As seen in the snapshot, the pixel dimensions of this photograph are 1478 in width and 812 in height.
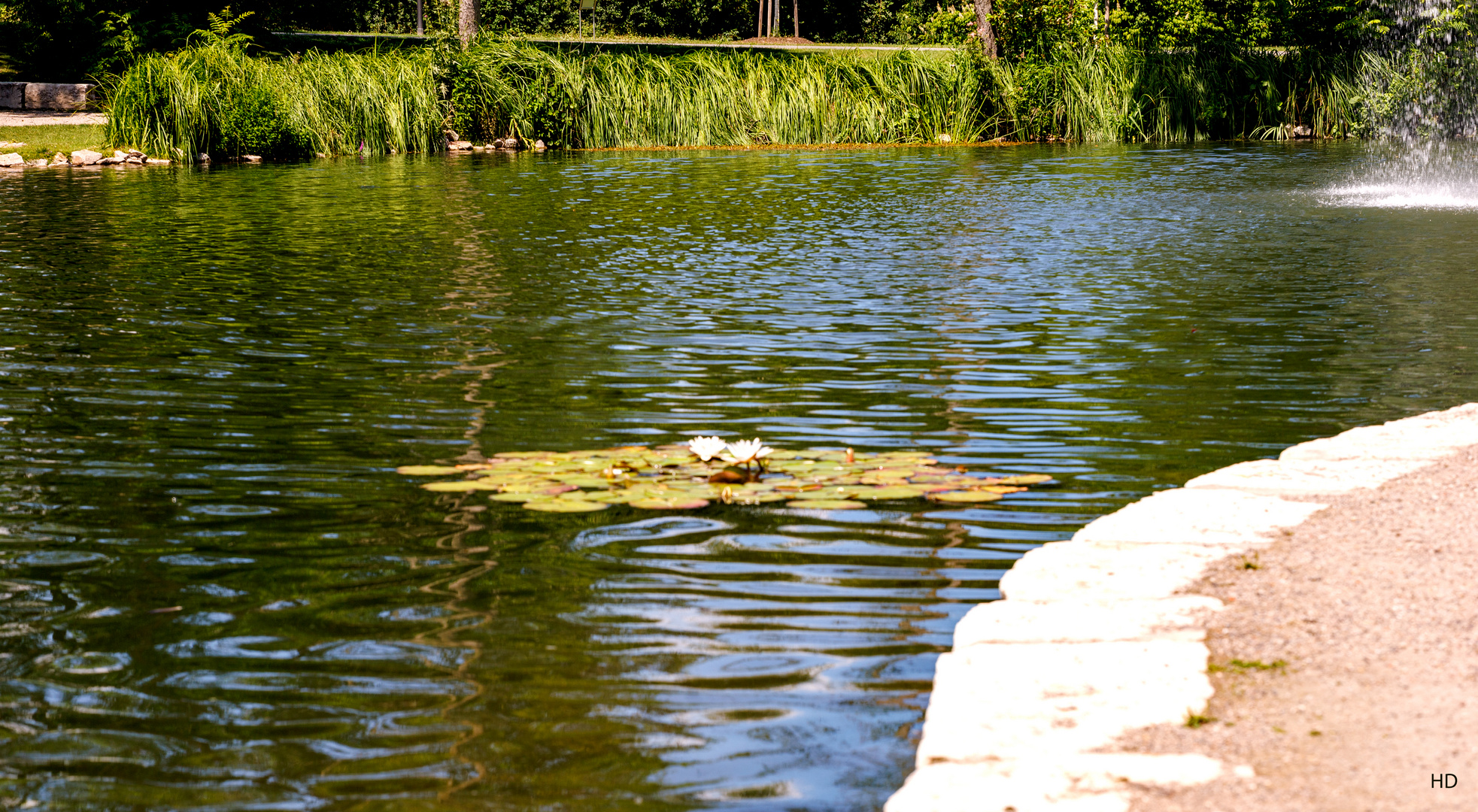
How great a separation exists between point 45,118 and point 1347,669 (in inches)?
1062

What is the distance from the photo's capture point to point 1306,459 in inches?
218

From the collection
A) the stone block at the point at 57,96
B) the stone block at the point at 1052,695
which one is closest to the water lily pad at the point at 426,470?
the stone block at the point at 1052,695

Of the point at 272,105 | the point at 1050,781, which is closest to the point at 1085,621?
the point at 1050,781

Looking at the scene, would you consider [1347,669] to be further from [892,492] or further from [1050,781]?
[892,492]

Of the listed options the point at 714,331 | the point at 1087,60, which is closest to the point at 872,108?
the point at 1087,60

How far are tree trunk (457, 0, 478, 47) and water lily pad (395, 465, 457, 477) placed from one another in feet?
78.0

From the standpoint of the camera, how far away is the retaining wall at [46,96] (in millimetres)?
→ 26781

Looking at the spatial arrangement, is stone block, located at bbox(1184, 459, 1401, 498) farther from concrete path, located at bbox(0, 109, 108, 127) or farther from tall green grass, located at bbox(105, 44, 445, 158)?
concrete path, located at bbox(0, 109, 108, 127)

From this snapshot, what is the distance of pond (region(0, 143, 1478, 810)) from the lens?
3570mm

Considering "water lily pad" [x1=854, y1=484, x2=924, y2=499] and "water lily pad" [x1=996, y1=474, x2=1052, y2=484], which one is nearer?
"water lily pad" [x1=854, y1=484, x2=924, y2=499]

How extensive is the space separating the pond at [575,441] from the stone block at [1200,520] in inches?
14.6

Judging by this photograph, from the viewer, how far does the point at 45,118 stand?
2602 centimetres

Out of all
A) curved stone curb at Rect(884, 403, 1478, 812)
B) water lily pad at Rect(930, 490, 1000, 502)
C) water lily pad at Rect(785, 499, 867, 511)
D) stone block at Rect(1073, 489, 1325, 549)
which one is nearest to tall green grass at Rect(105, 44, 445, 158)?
water lily pad at Rect(785, 499, 867, 511)

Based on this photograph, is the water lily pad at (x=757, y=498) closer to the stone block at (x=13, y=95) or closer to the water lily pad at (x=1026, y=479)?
the water lily pad at (x=1026, y=479)
